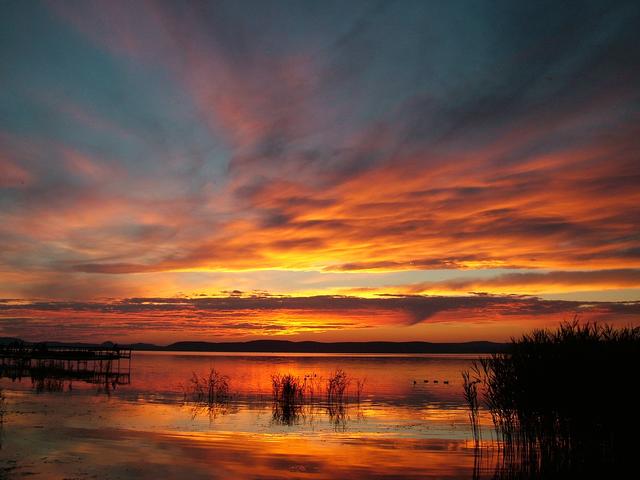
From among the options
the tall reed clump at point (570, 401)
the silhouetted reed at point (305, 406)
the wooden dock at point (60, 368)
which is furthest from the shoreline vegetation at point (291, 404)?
the wooden dock at point (60, 368)

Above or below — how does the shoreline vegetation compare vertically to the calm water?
below

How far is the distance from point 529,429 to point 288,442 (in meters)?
10.2

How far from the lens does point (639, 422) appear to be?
21.3 m

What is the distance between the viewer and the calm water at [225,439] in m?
19.5

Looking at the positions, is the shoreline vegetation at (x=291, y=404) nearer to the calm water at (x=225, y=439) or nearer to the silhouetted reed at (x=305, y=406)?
the silhouetted reed at (x=305, y=406)

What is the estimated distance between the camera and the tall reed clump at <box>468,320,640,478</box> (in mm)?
21625

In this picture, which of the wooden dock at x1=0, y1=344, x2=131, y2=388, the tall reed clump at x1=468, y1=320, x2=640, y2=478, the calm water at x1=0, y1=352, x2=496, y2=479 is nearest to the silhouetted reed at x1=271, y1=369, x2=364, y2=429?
the calm water at x1=0, y1=352, x2=496, y2=479

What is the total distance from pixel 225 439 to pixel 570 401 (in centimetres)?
1459

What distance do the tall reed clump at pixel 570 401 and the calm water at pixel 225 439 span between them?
259 centimetres

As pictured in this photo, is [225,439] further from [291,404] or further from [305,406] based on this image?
[305,406]

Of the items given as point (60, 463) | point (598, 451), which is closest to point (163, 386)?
point (60, 463)

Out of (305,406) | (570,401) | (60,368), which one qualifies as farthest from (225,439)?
(60,368)

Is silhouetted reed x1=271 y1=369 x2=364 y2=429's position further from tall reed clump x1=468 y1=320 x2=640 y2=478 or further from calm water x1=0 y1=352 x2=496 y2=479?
tall reed clump x1=468 y1=320 x2=640 y2=478

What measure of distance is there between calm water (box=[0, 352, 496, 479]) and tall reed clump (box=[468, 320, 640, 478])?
2592 millimetres
